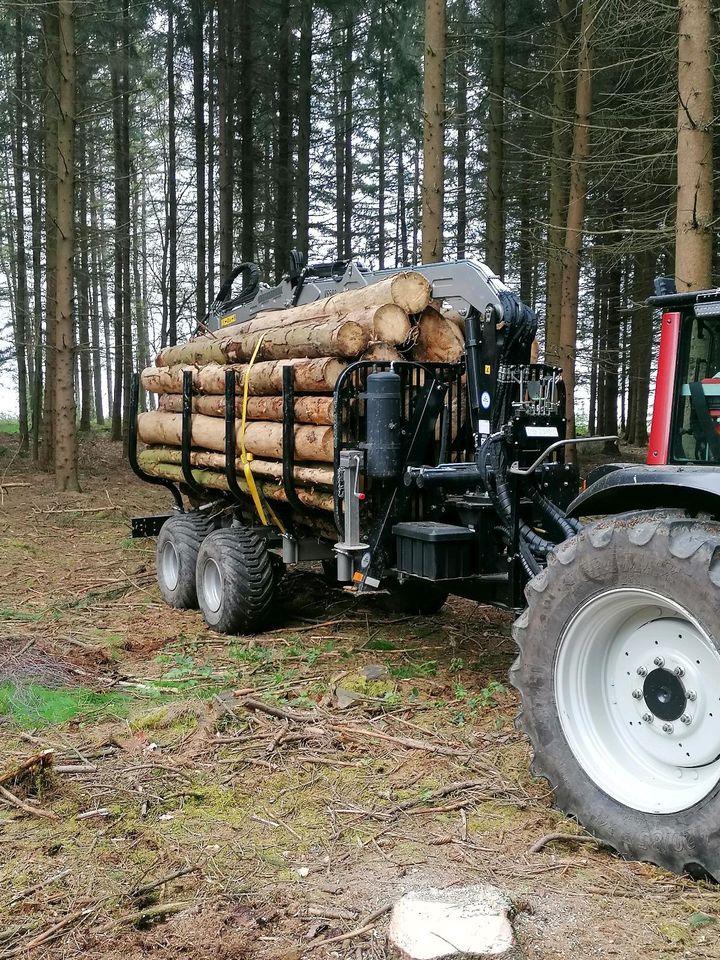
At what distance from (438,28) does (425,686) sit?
9.28 meters

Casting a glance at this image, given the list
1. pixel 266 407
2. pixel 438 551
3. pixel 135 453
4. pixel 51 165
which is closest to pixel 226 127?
pixel 51 165

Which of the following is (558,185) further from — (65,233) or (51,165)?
(51,165)

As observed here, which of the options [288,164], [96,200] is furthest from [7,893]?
[96,200]

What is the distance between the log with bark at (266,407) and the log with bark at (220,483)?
57 centimetres

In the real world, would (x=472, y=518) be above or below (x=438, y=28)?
below

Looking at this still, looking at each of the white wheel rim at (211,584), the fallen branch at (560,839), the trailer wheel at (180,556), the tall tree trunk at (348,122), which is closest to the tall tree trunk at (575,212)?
the trailer wheel at (180,556)

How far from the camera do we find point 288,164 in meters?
21.6

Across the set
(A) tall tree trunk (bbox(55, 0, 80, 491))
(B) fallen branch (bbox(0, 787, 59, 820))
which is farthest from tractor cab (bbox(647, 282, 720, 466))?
(A) tall tree trunk (bbox(55, 0, 80, 491))

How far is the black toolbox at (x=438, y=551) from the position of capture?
5.75 metres

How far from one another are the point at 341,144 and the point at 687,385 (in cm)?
2491

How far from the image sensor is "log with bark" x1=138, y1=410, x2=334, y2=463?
6508 mm

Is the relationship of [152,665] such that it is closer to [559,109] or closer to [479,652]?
[479,652]

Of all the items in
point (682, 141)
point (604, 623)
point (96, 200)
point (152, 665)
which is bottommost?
point (152, 665)

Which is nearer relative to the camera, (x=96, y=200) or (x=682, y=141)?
(x=682, y=141)
